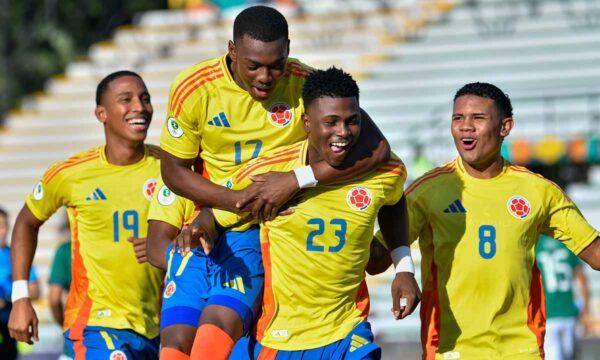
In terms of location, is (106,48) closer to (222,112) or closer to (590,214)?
(590,214)

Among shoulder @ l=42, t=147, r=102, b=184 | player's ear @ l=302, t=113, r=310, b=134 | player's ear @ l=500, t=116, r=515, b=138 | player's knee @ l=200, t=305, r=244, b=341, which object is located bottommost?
player's knee @ l=200, t=305, r=244, b=341

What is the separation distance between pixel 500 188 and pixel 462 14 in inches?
643

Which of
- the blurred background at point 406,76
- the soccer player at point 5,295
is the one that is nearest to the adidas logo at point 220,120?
the soccer player at point 5,295

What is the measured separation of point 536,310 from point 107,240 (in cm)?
271

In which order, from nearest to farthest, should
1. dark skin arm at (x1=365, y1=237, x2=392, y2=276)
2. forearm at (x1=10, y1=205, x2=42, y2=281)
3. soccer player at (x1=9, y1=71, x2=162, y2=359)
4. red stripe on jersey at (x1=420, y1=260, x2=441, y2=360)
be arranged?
dark skin arm at (x1=365, y1=237, x2=392, y2=276) → red stripe on jersey at (x1=420, y1=260, x2=441, y2=360) → soccer player at (x1=9, y1=71, x2=162, y2=359) → forearm at (x1=10, y1=205, x2=42, y2=281)

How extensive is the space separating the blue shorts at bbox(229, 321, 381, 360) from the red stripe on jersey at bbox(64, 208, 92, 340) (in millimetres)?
1817

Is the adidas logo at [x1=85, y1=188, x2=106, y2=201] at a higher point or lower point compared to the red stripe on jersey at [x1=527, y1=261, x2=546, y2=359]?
higher

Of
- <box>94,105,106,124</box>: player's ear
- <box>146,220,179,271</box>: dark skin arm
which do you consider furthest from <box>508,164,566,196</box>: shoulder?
<box>94,105,106,124</box>: player's ear

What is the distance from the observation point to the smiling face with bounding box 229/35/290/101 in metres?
6.53

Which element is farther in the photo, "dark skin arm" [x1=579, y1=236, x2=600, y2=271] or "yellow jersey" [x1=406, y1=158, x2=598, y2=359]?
"dark skin arm" [x1=579, y1=236, x2=600, y2=271]

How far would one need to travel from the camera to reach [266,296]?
6676mm

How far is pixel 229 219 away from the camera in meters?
6.72

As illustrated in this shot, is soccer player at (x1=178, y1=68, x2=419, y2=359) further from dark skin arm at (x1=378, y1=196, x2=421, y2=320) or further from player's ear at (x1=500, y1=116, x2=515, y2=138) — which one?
player's ear at (x1=500, y1=116, x2=515, y2=138)

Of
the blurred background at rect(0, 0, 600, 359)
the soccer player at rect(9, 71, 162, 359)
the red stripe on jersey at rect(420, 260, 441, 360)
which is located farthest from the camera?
the blurred background at rect(0, 0, 600, 359)
